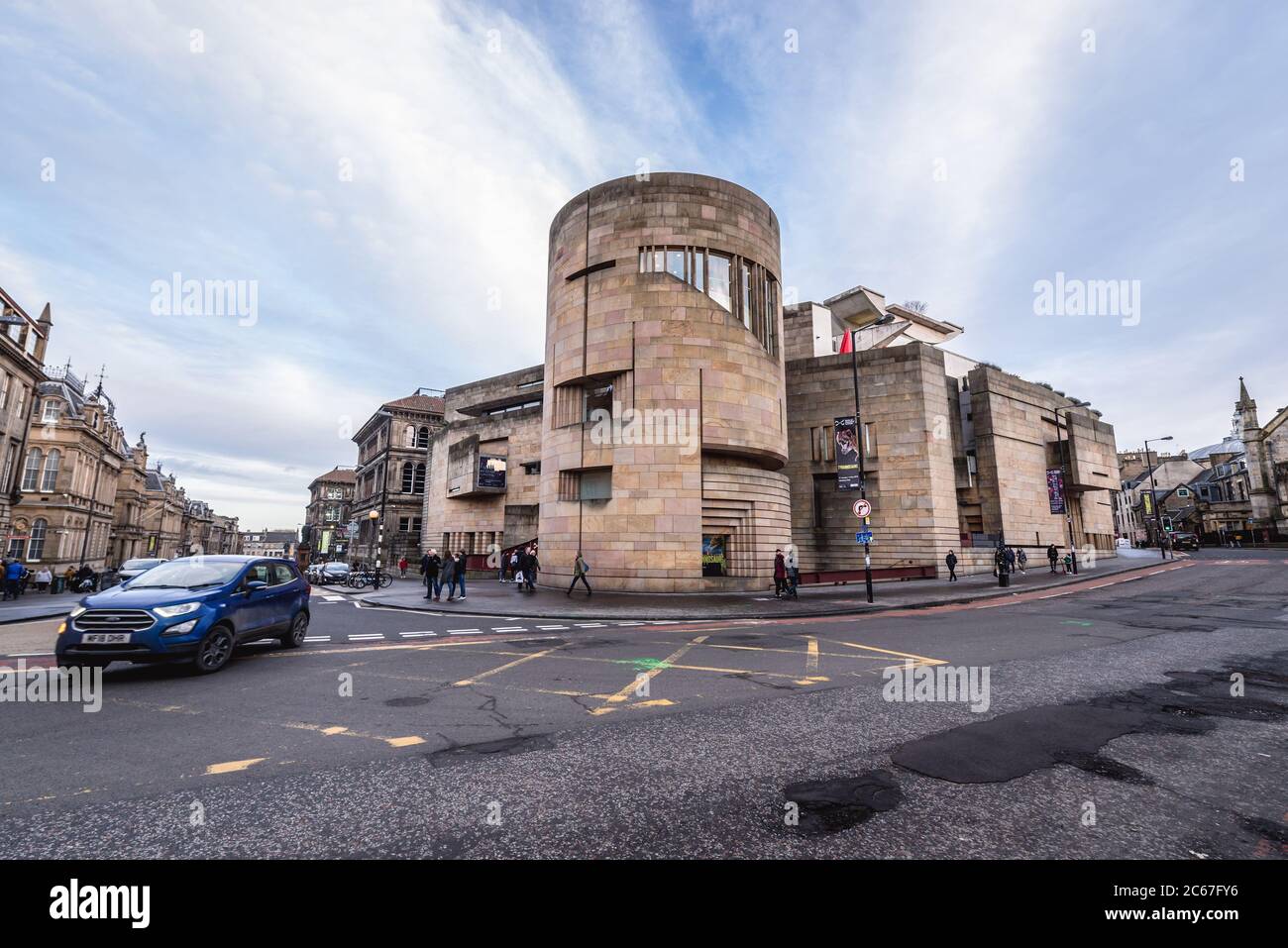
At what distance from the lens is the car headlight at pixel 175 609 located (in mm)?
7197

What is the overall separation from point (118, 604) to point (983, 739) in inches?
395

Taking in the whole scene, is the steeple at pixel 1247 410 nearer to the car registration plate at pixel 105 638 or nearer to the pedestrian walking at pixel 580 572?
the pedestrian walking at pixel 580 572

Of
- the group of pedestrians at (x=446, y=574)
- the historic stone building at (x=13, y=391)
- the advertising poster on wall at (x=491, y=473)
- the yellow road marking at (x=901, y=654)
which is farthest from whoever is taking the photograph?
the advertising poster on wall at (x=491, y=473)

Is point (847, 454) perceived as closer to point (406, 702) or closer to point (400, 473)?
point (406, 702)

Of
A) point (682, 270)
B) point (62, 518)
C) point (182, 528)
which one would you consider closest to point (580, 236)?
point (682, 270)

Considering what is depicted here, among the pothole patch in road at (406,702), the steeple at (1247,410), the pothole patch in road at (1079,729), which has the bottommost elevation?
the pothole patch in road at (406,702)

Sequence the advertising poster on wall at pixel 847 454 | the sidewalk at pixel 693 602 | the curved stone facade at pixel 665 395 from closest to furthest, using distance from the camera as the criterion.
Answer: the sidewalk at pixel 693 602, the advertising poster on wall at pixel 847 454, the curved stone facade at pixel 665 395

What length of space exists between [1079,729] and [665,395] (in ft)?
57.0

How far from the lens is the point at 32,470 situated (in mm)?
Answer: 42906

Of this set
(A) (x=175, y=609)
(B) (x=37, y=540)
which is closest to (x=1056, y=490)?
(A) (x=175, y=609)

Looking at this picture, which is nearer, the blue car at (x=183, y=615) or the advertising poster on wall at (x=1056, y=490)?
the blue car at (x=183, y=615)

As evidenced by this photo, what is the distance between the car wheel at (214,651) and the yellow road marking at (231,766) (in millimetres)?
4216

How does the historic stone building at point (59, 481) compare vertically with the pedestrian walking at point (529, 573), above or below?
above

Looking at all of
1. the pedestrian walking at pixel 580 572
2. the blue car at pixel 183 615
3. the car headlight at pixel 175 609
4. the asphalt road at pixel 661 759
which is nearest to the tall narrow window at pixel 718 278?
the pedestrian walking at pixel 580 572
